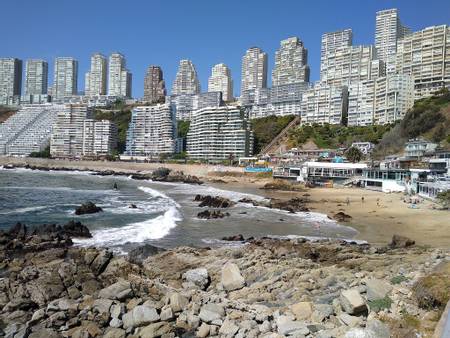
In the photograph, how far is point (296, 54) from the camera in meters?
191

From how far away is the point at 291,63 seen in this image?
19188 cm

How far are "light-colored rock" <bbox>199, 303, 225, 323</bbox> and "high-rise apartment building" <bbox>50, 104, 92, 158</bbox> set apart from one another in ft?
514

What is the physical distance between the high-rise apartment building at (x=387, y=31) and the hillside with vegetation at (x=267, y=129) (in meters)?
58.1

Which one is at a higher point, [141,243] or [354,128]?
[354,128]

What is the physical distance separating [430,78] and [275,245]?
372ft

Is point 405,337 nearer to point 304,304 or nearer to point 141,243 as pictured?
point 304,304

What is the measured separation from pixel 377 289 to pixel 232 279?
496 cm

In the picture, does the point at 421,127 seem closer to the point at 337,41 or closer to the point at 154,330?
the point at 154,330

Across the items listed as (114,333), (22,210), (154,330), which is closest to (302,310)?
(154,330)

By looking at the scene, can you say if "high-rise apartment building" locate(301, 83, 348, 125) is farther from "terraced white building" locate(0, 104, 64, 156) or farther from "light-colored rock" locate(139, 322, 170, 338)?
"light-colored rock" locate(139, 322, 170, 338)

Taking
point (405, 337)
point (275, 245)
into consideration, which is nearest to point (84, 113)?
point (275, 245)

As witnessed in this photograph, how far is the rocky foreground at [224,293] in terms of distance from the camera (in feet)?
34.7

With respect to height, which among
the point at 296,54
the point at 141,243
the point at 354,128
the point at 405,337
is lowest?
the point at 141,243

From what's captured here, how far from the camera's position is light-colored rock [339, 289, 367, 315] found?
34.7 ft
